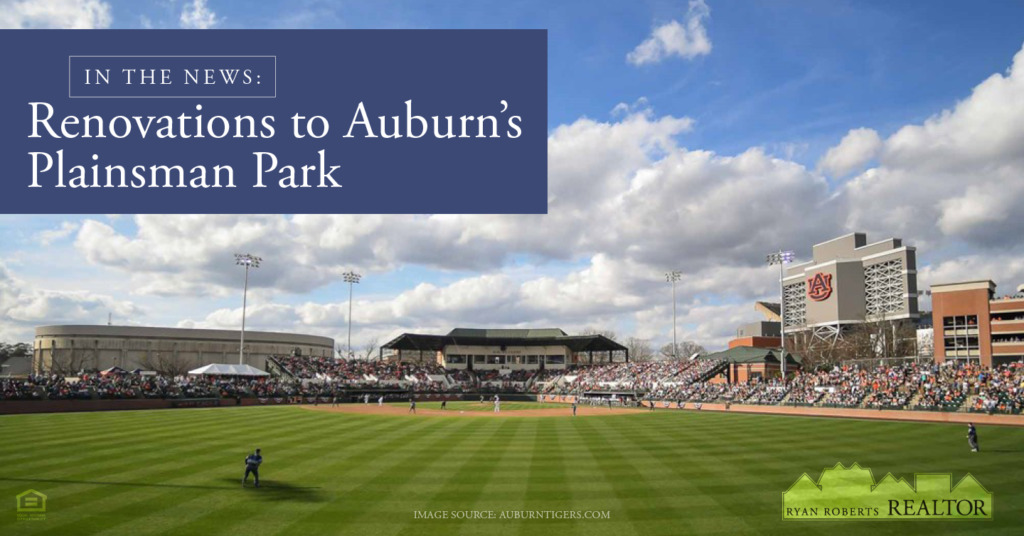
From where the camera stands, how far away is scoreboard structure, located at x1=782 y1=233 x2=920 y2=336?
106750 mm

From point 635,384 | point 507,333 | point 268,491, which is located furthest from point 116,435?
point 507,333

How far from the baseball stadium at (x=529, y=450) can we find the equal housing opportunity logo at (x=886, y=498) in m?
0.32

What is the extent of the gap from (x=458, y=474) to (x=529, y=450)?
719 cm

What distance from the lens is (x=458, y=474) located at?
22266 millimetres

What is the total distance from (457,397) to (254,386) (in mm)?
28419

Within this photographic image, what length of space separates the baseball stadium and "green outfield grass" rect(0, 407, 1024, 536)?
0.36 feet

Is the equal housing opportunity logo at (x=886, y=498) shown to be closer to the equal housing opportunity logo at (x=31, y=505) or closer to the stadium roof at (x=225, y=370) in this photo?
the equal housing opportunity logo at (x=31, y=505)

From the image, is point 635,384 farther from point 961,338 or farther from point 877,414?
point 961,338

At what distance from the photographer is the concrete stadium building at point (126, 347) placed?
4409 inches

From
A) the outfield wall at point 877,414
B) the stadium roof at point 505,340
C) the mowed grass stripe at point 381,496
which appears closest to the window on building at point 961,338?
the outfield wall at point 877,414

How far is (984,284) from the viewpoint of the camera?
7719 centimetres

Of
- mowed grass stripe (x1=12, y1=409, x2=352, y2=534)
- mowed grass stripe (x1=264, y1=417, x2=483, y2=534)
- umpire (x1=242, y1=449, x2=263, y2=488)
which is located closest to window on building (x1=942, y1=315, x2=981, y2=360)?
mowed grass stripe (x1=264, y1=417, x2=483, y2=534)

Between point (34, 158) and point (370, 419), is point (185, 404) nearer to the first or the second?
point (370, 419)

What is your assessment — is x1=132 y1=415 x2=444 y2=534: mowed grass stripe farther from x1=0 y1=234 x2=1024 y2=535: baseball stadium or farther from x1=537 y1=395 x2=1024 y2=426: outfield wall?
x1=537 y1=395 x2=1024 y2=426: outfield wall
